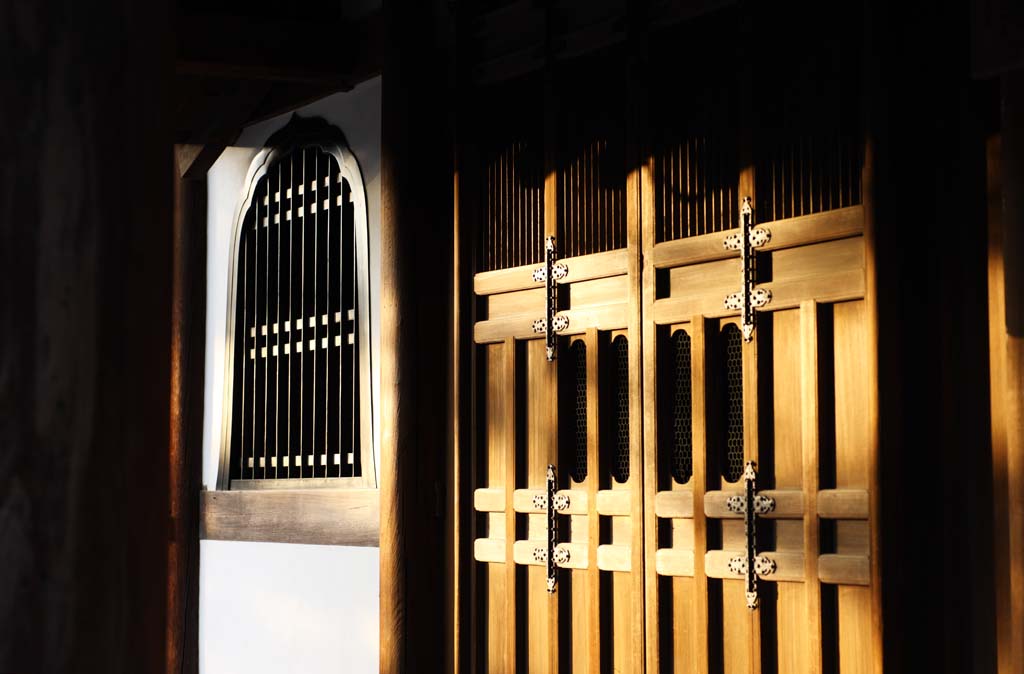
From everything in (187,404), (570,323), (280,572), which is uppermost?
(570,323)

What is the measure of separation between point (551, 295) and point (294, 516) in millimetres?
1850

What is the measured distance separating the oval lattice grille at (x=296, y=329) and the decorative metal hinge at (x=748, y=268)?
2061 mm

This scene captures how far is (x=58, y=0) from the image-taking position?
143 centimetres

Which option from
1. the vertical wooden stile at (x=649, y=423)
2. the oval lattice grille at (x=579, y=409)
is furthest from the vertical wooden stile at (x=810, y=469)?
the oval lattice grille at (x=579, y=409)

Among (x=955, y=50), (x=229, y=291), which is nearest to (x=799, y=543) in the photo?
(x=955, y=50)

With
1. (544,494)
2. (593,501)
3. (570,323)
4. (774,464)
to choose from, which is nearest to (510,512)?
(544,494)

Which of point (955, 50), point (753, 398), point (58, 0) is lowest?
point (753, 398)

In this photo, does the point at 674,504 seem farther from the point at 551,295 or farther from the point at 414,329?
the point at 414,329

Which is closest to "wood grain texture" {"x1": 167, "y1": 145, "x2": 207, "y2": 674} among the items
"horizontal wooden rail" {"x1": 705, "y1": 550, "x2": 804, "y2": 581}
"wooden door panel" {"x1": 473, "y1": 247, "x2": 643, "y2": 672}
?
"wooden door panel" {"x1": 473, "y1": 247, "x2": 643, "y2": 672}

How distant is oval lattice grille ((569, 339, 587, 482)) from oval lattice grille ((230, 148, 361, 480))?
131cm

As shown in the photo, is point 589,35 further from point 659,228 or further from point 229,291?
point 229,291

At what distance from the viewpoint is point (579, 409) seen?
437 cm

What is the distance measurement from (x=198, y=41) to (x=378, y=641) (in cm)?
244

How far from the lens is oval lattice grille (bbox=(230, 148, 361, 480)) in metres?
5.49
